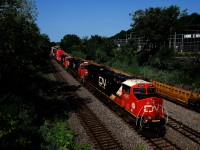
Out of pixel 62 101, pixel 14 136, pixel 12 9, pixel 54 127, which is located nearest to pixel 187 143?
pixel 54 127

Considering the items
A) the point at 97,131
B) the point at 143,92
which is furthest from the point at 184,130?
the point at 97,131

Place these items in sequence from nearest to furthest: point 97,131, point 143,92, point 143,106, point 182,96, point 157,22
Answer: point 143,106, point 143,92, point 97,131, point 182,96, point 157,22

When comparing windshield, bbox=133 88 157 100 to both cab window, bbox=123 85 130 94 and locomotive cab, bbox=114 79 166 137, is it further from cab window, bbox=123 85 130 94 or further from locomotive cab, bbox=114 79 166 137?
cab window, bbox=123 85 130 94

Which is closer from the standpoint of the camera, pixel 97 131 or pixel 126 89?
pixel 97 131

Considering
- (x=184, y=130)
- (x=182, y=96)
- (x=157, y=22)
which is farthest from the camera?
(x=157, y=22)

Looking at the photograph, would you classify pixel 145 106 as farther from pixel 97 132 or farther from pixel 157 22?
pixel 157 22

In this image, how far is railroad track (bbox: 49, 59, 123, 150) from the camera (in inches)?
576

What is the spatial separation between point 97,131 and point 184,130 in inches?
236

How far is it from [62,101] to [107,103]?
481 centimetres

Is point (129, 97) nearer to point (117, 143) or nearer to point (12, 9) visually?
point (117, 143)

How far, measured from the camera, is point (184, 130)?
17297 millimetres

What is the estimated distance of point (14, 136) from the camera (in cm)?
1177

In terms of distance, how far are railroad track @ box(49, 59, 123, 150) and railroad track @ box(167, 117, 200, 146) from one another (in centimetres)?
463

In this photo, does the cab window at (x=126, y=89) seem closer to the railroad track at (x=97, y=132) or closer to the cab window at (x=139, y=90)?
the cab window at (x=139, y=90)
